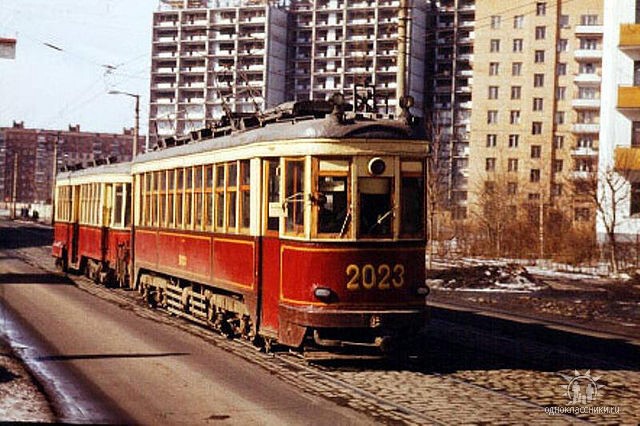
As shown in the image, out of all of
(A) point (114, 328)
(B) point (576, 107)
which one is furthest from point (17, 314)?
(B) point (576, 107)

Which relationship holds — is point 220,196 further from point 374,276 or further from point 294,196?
point 374,276

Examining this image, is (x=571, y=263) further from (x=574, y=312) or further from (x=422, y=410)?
(x=422, y=410)

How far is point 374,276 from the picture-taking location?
1173 cm

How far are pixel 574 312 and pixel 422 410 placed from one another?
42.8 feet

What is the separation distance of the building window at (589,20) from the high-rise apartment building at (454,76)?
1688 centimetres

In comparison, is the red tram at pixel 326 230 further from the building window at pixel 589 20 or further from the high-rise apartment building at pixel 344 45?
the high-rise apartment building at pixel 344 45

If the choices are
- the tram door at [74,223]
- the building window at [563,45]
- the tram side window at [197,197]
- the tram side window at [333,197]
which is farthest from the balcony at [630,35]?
the building window at [563,45]

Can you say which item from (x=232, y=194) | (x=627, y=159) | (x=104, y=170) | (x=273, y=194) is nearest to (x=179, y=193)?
(x=232, y=194)

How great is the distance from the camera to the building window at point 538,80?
84438 millimetres

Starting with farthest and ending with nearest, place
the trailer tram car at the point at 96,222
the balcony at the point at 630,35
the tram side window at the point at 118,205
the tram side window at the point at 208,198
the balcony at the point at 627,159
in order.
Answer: the balcony at the point at 630,35
the balcony at the point at 627,159
the tram side window at the point at 118,205
the trailer tram car at the point at 96,222
the tram side window at the point at 208,198

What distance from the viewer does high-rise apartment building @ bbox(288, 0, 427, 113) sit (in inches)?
4045

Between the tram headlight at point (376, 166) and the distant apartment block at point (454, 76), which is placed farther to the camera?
the distant apartment block at point (454, 76)

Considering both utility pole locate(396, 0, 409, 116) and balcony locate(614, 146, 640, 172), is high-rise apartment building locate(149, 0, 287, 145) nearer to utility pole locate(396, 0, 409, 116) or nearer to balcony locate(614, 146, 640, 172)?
balcony locate(614, 146, 640, 172)

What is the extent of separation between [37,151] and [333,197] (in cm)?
17615
